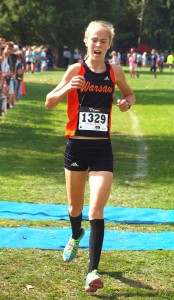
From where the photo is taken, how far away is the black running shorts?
19.6 feet

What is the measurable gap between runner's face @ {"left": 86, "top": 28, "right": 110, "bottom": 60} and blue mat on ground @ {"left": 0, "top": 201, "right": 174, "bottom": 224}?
2.70 metres

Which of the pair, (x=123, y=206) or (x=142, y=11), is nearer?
(x=123, y=206)

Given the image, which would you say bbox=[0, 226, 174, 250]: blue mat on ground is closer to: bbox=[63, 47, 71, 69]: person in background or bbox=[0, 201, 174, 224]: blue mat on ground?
bbox=[0, 201, 174, 224]: blue mat on ground

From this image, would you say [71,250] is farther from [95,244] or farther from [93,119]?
[93,119]

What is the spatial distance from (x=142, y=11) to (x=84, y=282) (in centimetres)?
8894

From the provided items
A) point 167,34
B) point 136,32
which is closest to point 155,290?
point 167,34

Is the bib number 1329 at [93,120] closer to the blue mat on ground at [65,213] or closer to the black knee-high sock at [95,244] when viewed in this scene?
the black knee-high sock at [95,244]

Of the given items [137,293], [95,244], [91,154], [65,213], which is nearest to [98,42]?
[91,154]

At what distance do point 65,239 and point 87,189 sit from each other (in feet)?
10.6

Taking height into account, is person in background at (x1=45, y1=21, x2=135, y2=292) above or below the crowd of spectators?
above

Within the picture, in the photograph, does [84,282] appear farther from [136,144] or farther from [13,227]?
[136,144]

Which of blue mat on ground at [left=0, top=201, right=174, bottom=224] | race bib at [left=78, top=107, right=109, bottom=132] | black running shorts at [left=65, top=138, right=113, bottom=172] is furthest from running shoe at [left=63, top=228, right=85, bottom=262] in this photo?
blue mat on ground at [left=0, top=201, right=174, bottom=224]

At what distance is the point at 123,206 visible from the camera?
912cm

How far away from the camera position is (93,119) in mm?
5891
